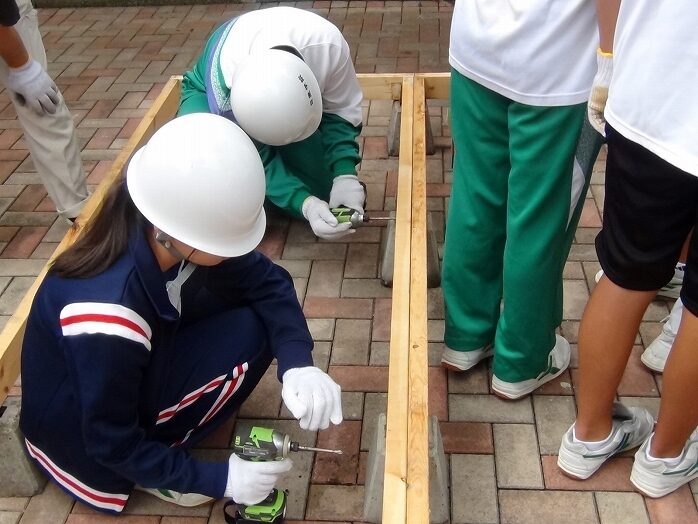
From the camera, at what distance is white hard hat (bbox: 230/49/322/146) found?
2.50 metres

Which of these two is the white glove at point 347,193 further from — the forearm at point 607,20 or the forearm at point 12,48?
the forearm at point 607,20

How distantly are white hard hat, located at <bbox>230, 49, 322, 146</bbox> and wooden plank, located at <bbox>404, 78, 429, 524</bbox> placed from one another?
447 millimetres

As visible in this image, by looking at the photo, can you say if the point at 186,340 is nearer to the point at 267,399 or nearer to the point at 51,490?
the point at 267,399

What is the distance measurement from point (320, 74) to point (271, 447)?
1628 millimetres

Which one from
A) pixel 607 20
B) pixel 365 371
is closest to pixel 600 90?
pixel 607 20

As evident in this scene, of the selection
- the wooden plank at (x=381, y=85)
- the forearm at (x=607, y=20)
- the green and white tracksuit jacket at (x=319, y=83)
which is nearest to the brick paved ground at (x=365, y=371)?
the green and white tracksuit jacket at (x=319, y=83)

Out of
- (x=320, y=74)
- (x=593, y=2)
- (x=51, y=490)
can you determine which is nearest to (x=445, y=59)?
(x=320, y=74)

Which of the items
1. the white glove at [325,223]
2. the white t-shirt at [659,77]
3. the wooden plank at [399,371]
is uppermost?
the white t-shirt at [659,77]

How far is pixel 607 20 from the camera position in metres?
1.48

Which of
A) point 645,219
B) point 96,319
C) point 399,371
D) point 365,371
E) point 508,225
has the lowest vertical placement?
point 365,371

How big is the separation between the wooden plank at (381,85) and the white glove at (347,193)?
1.73ft

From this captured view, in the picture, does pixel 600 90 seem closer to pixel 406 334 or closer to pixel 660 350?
pixel 406 334

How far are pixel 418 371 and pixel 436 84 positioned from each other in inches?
70.4

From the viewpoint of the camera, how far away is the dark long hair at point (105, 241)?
5.24ft
